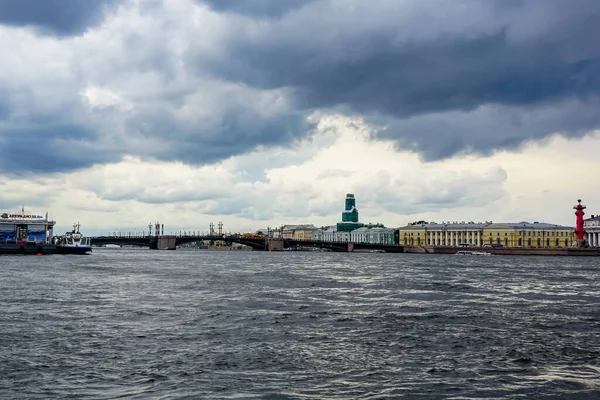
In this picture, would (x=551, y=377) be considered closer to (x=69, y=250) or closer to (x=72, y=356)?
(x=72, y=356)

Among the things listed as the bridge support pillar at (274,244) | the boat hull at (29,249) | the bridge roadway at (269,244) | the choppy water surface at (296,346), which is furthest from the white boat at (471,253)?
the choppy water surface at (296,346)

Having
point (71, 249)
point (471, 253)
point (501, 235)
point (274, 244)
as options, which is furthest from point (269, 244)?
point (71, 249)

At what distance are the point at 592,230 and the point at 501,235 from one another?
22.8 metres

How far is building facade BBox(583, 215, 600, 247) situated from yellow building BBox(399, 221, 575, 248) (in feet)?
25.2

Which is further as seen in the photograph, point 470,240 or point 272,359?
point 470,240

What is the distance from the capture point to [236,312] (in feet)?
75.1

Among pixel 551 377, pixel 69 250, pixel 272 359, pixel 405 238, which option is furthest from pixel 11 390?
pixel 405 238

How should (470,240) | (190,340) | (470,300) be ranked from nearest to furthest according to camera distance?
(190,340)
(470,300)
(470,240)

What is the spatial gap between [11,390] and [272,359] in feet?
17.8

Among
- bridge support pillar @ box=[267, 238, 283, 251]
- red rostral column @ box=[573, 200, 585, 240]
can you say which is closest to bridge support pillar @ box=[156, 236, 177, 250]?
bridge support pillar @ box=[267, 238, 283, 251]

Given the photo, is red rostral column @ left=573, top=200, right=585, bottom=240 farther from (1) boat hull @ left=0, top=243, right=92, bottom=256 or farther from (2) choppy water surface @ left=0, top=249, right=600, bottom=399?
(2) choppy water surface @ left=0, top=249, right=600, bottom=399

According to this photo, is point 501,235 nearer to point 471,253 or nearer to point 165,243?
point 471,253

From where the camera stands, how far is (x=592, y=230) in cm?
14638

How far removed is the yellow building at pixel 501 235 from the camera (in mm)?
159875
